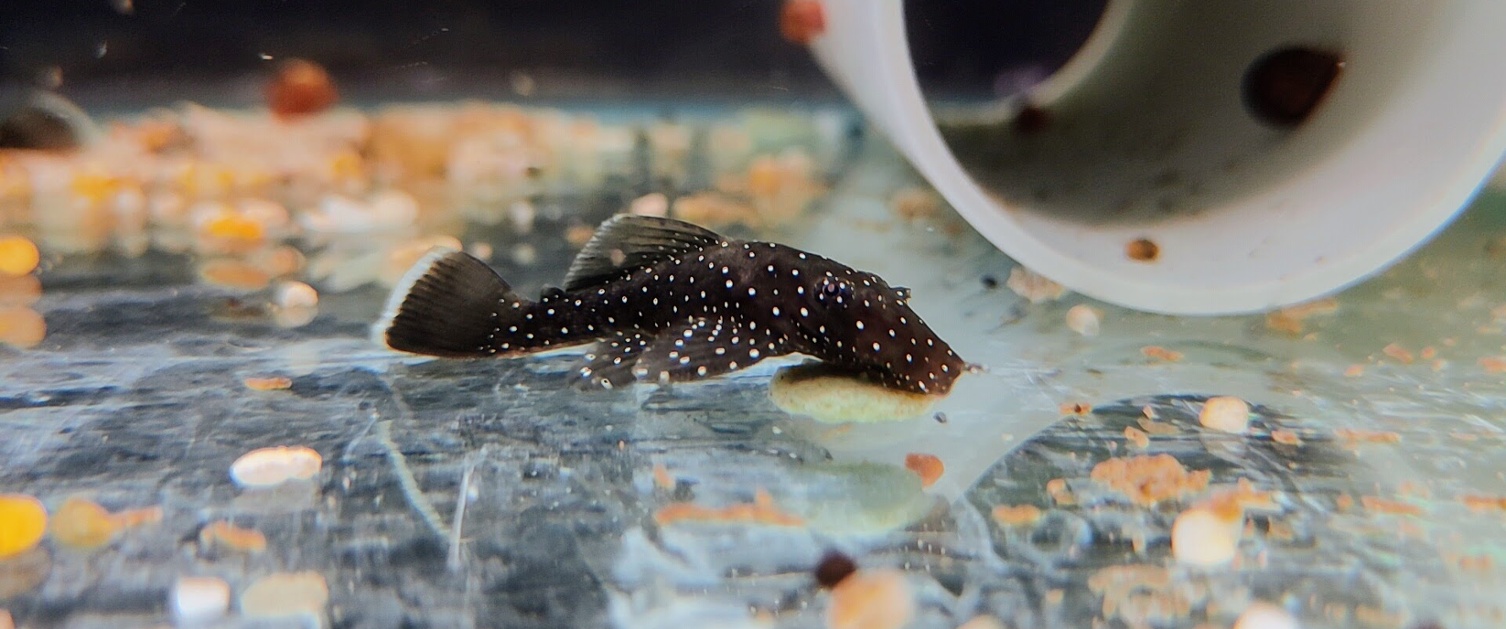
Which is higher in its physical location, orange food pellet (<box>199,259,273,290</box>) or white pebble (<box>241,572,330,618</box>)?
orange food pellet (<box>199,259,273,290</box>)

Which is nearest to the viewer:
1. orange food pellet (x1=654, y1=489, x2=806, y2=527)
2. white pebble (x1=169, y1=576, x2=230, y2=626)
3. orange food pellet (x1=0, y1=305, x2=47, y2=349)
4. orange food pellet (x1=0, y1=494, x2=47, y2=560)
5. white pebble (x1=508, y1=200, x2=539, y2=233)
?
white pebble (x1=169, y1=576, x2=230, y2=626)

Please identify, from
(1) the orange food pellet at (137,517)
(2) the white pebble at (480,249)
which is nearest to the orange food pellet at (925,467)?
(1) the orange food pellet at (137,517)

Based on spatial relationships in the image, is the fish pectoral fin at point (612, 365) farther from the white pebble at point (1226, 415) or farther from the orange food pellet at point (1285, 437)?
the orange food pellet at point (1285, 437)

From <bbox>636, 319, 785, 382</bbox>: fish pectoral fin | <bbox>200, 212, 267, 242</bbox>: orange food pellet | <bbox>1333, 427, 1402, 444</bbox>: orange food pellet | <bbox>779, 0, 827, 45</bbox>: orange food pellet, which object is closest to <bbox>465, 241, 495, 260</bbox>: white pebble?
<bbox>200, 212, 267, 242</bbox>: orange food pellet

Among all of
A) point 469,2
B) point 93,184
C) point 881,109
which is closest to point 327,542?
point 881,109

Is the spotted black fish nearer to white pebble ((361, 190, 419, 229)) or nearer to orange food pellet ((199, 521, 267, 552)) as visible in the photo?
orange food pellet ((199, 521, 267, 552))

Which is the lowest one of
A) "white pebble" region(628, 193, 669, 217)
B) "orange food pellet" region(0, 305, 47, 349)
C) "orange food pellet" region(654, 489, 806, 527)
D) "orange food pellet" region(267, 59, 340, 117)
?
"orange food pellet" region(654, 489, 806, 527)
